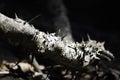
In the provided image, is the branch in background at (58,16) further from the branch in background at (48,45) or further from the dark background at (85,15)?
the branch in background at (48,45)

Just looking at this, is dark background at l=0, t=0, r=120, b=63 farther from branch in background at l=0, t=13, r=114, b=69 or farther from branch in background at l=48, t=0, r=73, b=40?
branch in background at l=0, t=13, r=114, b=69

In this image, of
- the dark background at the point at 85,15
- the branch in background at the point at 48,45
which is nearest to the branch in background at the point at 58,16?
the dark background at the point at 85,15

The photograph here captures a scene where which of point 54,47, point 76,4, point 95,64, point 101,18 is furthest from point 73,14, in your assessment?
point 54,47

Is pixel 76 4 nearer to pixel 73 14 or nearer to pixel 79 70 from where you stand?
pixel 73 14

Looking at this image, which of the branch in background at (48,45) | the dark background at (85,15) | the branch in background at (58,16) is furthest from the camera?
the dark background at (85,15)

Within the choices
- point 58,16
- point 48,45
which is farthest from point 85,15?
point 48,45
